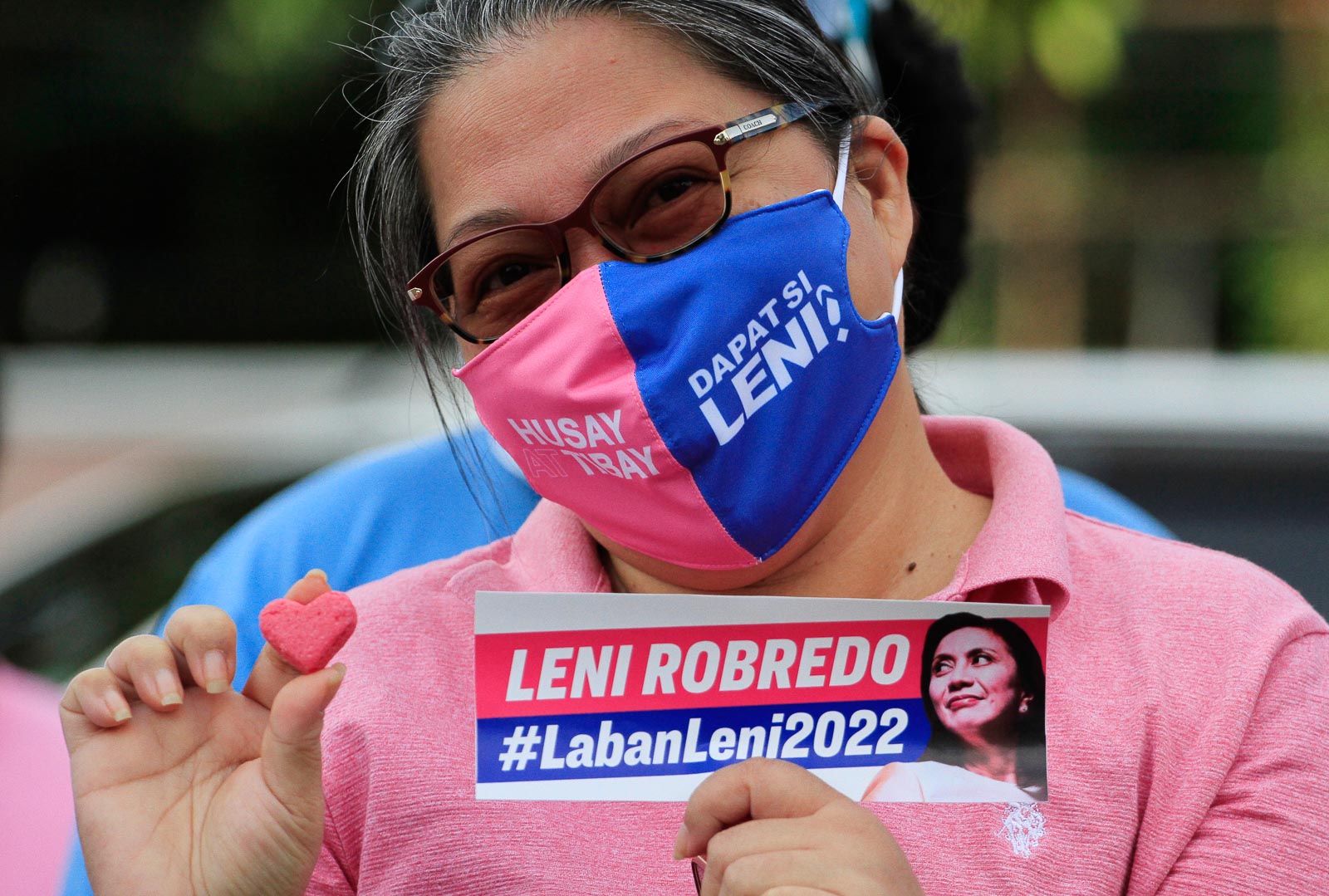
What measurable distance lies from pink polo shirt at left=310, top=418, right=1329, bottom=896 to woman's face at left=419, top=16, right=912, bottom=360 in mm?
379

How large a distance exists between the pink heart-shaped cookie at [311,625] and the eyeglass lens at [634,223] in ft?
1.56

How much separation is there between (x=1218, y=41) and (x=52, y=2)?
31.1 ft

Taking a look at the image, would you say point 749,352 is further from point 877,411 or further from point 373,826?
point 373,826

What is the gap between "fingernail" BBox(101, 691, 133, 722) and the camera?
1.38 m

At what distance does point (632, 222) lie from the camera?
157 cm

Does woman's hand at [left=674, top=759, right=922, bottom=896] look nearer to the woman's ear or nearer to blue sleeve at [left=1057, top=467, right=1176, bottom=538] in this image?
the woman's ear

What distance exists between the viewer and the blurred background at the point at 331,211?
938cm

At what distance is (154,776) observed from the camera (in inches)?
55.5

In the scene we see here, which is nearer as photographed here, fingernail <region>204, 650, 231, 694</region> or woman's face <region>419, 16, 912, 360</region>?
fingernail <region>204, 650, 231, 694</region>

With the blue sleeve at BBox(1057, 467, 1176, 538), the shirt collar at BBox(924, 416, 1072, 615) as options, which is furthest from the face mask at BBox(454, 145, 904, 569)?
the blue sleeve at BBox(1057, 467, 1176, 538)

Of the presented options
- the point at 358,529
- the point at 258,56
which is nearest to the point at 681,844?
the point at 358,529

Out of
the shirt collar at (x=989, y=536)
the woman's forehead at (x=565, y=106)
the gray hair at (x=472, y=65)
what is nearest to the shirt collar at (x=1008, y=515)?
the shirt collar at (x=989, y=536)

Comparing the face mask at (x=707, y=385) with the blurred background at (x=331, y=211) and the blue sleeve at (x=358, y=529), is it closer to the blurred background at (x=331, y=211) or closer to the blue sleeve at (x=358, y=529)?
the blue sleeve at (x=358, y=529)

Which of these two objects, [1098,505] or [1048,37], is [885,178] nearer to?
[1098,505]
